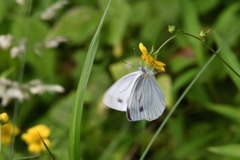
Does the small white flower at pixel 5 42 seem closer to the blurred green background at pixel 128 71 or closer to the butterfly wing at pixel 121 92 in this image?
the blurred green background at pixel 128 71

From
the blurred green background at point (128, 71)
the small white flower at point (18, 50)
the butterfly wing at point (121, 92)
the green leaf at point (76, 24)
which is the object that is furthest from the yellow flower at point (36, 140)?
the green leaf at point (76, 24)

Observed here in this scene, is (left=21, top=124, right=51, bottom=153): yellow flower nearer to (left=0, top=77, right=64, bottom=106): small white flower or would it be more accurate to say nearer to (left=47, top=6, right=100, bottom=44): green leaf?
(left=0, top=77, right=64, bottom=106): small white flower

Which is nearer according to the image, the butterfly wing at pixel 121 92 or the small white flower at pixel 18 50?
the butterfly wing at pixel 121 92

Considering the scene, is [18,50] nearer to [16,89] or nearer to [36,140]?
[16,89]

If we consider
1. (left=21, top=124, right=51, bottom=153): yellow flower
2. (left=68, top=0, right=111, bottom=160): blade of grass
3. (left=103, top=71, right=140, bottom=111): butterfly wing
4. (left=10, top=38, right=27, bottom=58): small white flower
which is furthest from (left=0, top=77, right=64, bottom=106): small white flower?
(left=68, top=0, right=111, bottom=160): blade of grass

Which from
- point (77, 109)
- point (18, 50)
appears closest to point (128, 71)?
point (18, 50)

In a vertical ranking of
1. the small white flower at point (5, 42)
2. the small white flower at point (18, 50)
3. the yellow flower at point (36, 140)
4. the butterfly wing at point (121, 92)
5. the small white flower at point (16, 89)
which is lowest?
the yellow flower at point (36, 140)

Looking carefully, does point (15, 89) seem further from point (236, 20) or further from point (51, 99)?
point (236, 20)
